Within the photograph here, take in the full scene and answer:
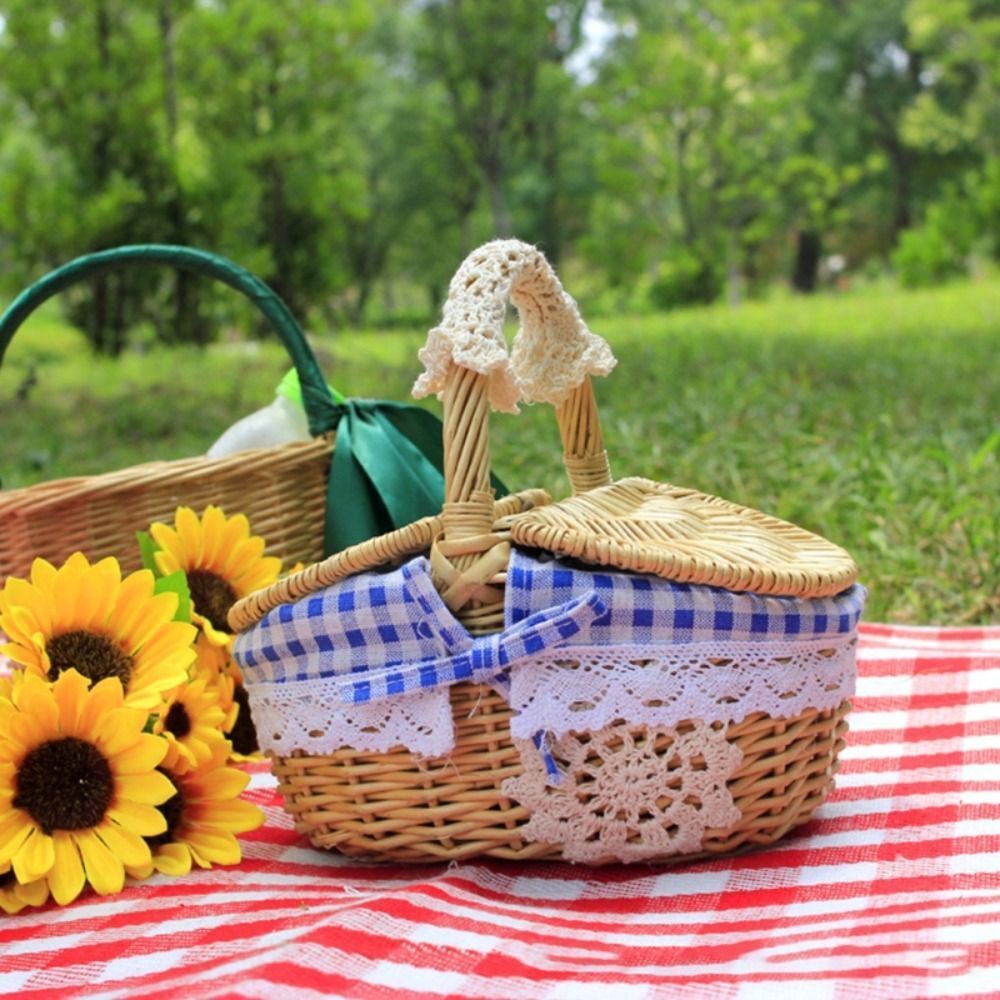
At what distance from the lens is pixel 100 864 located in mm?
1076

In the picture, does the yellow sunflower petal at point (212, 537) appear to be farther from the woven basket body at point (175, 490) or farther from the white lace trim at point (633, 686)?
the white lace trim at point (633, 686)

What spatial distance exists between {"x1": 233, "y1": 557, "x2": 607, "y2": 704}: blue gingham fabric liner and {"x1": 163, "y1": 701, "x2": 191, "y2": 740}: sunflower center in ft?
0.39

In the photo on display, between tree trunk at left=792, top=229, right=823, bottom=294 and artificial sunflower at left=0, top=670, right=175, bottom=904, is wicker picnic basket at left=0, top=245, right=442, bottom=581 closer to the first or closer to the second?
artificial sunflower at left=0, top=670, right=175, bottom=904

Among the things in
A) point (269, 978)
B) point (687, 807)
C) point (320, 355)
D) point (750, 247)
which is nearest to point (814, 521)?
point (687, 807)

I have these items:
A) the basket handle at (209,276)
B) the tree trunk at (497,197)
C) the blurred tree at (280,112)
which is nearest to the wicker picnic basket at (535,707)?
the basket handle at (209,276)

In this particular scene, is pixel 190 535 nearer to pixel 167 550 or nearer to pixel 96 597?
pixel 167 550

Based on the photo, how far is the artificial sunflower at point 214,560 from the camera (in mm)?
1358

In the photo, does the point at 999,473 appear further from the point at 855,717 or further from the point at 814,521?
the point at 855,717

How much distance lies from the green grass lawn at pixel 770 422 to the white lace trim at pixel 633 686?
42.2 inches

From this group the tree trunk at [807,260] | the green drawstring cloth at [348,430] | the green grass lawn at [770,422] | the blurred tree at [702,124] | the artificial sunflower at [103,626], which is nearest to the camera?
the artificial sunflower at [103,626]

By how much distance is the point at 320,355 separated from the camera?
16.2ft

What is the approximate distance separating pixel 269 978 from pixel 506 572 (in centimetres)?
36

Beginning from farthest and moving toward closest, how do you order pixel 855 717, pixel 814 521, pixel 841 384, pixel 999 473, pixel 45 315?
pixel 45 315, pixel 841 384, pixel 999 473, pixel 814 521, pixel 855 717

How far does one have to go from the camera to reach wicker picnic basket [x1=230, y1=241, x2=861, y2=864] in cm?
104
